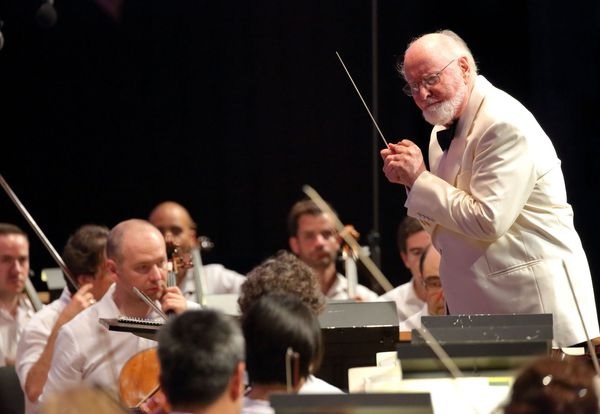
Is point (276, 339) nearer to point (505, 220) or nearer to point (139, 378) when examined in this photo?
point (505, 220)

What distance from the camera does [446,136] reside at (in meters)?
3.77

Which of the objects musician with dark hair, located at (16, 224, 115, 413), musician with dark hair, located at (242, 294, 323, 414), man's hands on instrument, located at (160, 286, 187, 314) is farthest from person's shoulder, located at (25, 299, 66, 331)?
musician with dark hair, located at (242, 294, 323, 414)

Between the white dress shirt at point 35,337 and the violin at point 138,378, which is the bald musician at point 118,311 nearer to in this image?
the violin at point 138,378

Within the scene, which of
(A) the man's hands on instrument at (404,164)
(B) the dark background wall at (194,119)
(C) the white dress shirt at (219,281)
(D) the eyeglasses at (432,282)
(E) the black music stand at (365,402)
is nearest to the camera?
(E) the black music stand at (365,402)

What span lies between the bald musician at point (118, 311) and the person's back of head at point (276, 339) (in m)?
1.51

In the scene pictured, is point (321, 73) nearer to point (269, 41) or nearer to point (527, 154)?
point (269, 41)

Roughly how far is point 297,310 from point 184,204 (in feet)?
16.4

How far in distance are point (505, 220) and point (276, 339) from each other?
108 centimetres

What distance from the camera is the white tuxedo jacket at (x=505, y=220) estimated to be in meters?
3.48

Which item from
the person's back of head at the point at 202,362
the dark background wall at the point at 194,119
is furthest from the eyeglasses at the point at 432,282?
the person's back of head at the point at 202,362

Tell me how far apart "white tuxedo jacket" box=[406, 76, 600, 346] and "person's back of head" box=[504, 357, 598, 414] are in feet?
4.43

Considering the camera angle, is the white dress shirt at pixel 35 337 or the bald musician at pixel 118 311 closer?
the bald musician at pixel 118 311

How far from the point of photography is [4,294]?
6070 millimetres

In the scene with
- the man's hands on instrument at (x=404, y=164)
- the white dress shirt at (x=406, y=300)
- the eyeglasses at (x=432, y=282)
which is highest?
the man's hands on instrument at (x=404, y=164)
